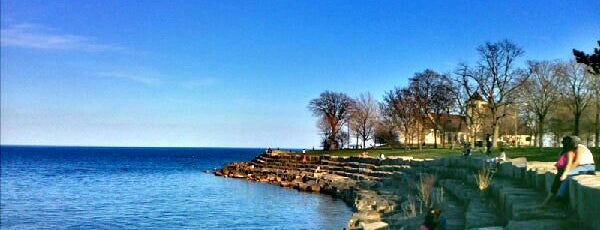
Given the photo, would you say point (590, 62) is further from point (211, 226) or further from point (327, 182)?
point (327, 182)

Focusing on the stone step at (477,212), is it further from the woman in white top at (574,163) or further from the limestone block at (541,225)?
the limestone block at (541,225)

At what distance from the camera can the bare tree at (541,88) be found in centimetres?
5966

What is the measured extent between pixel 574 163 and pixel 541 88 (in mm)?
53552

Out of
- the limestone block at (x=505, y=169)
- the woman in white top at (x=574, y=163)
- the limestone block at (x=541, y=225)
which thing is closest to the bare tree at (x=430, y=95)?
the limestone block at (x=505, y=169)

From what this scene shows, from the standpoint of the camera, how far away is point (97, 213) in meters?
33.0

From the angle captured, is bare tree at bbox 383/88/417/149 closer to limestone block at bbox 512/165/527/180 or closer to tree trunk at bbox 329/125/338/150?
tree trunk at bbox 329/125/338/150

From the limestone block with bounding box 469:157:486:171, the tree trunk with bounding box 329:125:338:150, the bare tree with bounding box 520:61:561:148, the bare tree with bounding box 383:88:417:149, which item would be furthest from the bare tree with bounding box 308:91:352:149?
the limestone block with bounding box 469:157:486:171

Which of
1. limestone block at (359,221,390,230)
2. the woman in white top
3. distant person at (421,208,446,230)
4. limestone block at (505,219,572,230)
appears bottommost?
limestone block at (359,221,390,230)

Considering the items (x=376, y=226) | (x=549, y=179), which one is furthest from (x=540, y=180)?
(x=376, y=226)

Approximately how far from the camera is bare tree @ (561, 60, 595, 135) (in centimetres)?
5712

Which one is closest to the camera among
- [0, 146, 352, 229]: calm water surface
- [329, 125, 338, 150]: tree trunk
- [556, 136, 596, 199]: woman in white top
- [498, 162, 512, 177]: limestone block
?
[556, 136, 596, 199]: woman in white top

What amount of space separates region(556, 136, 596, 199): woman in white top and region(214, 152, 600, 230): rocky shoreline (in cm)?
41

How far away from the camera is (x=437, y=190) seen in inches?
878

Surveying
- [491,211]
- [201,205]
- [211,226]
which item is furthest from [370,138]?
[491,211]
